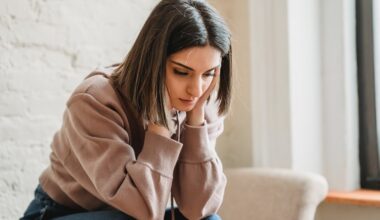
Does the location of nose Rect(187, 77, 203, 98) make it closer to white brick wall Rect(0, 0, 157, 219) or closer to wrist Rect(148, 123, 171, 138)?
wrist Rect(148, 123, 171, 138)

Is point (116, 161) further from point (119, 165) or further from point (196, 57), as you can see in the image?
point (196, 57)

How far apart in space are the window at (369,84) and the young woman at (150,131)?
73 centimetres

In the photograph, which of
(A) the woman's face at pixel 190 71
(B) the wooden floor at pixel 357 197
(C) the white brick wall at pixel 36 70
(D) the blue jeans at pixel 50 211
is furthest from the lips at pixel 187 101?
(B) the wooden floor at pixel 357 197

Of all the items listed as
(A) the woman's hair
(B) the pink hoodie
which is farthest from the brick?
(A) the woman's hair

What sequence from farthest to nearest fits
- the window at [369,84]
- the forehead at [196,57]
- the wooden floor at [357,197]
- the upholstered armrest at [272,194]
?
the window at [369,84] → the wooden floor at [357,197] → the upholstered armrest at [272,194] → the forehead at [196,57]

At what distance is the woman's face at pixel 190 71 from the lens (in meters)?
1.12

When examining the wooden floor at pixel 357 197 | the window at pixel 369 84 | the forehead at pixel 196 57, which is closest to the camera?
the forehead at pixel 196 57

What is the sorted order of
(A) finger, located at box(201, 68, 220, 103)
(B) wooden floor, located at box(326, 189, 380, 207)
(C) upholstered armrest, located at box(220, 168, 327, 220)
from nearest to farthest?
(A) finger, located at box(201, 68, 220, 103)
(C) upholstered armrest, located at box(220, 168, 327, 220)
(B) wooden floor, located at box(326, 189, 380, 207)

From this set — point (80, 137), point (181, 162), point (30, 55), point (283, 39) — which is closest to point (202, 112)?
point (181, 162)

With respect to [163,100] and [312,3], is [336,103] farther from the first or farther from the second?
[163,100]

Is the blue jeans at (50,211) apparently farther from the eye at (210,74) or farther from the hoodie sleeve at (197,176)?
the eye at (210,74)

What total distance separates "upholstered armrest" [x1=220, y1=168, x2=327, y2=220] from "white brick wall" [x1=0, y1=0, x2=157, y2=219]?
1.71 ft

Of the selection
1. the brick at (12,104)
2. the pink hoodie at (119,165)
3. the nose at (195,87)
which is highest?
the nose at (195,87)

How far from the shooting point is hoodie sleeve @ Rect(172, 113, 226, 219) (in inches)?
49.3
